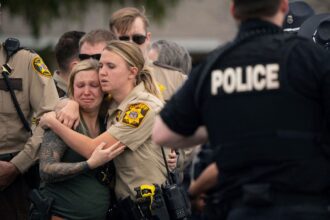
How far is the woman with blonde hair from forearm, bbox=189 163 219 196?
1561mm

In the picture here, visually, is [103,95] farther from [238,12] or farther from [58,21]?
[58,21]

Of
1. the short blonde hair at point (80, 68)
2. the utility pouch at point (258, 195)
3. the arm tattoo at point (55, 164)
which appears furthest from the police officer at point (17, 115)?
the utility pouch at point (258, 195)

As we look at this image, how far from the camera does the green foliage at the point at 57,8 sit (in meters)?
21.4

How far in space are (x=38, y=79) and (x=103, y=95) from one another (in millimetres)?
688

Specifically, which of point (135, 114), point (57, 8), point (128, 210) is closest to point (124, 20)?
point (135, 114)

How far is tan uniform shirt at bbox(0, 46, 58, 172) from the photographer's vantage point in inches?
259

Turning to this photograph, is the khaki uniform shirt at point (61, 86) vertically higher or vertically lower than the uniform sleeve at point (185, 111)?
lower

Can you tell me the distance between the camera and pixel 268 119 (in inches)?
157

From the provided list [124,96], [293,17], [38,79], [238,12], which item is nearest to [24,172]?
[38,79]

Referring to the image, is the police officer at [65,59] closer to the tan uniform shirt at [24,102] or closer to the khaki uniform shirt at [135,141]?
the tan uniform shirt at [24,102]

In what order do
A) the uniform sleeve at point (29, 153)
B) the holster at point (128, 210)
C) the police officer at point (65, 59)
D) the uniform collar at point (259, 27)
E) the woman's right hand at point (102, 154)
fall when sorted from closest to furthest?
the uniform collar at point (259, 27) → the woman's right hand at point (102, 154) → the holster at point (128, 210) → the uniform sleeve at point (29, 153) → the police officer at point (65, 59)

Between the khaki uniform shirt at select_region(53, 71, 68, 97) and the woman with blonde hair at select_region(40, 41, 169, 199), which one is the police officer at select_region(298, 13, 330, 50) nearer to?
the woman with blonde hair at select_region(40, 41, 169, 199)

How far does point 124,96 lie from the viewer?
6035 millimetres

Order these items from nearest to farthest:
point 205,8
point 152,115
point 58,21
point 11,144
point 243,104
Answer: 1. point 243,104
2. point 152,115
3. point 11,144
4. point 58,21
5. point 205,8
